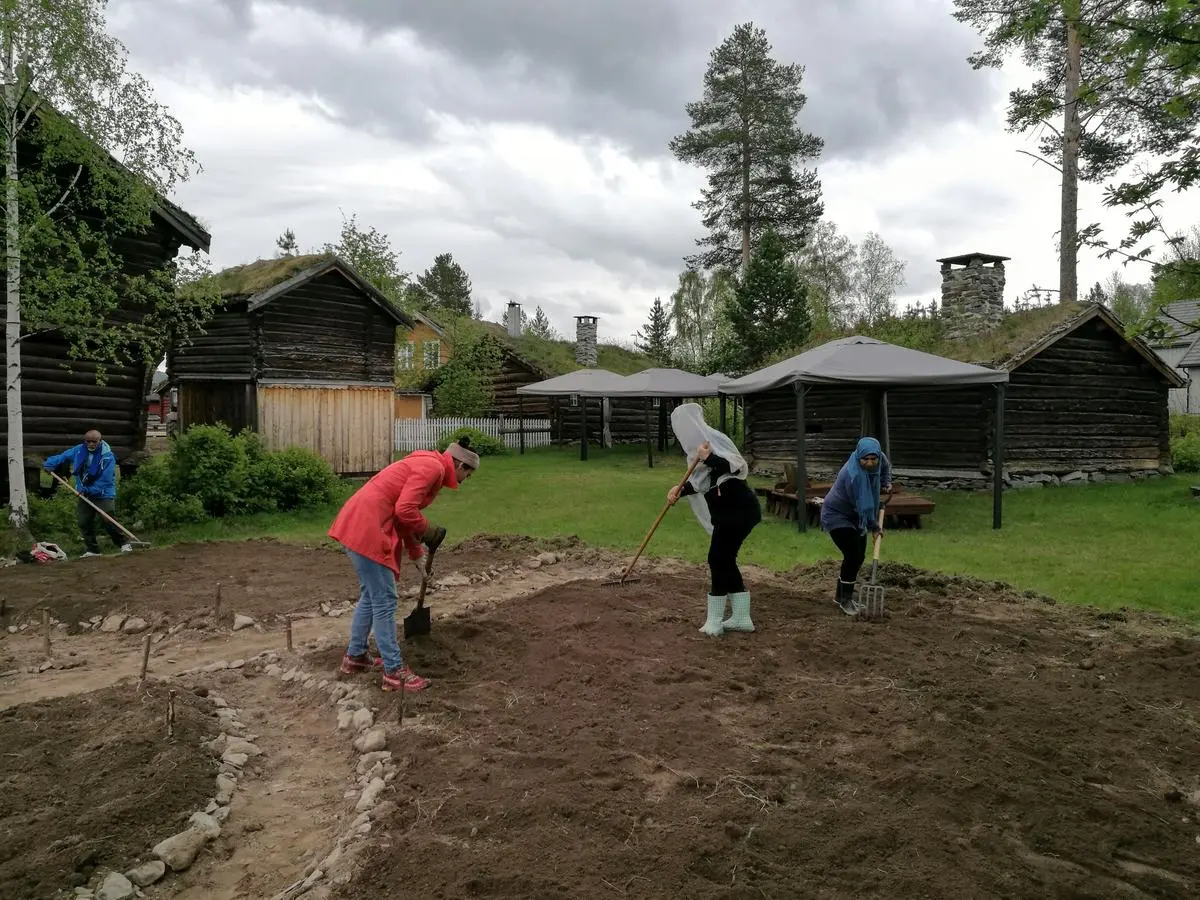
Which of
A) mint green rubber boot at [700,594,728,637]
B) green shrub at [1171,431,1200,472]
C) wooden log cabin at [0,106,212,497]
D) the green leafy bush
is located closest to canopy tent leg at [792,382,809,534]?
mint green rubber boot at [700,594,728,637]

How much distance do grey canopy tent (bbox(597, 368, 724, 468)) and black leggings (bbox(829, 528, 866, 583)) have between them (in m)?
15.3

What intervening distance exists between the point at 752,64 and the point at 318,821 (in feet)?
114

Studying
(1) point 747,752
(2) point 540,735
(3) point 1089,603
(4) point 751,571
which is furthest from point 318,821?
(3) point 1089,603

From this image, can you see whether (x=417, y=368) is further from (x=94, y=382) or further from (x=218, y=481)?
(x=218, y=481)

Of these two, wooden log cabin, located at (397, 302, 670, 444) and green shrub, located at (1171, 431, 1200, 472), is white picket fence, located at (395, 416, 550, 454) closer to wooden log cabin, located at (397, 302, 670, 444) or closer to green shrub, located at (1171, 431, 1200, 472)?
wooden log cabin, located at (397, 302, 670, 444)

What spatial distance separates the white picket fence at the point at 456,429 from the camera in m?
27.7

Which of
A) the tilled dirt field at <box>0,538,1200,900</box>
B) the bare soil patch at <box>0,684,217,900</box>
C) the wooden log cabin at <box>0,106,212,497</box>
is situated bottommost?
the tilled dirt field at <box>0,538,1200,900</box>

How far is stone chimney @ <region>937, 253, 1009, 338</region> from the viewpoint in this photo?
1959cm

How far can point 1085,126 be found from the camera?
21.8m

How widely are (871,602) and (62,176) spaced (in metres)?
12.8

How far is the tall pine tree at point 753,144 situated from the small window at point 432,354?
12610 millimetres

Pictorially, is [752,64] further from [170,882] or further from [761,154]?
[170,882]

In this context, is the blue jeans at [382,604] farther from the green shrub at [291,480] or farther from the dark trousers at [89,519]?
the green shrub at [291,480]

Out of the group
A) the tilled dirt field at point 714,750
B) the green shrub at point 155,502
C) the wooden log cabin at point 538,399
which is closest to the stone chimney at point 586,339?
the wooden log cabin at point 538,399
